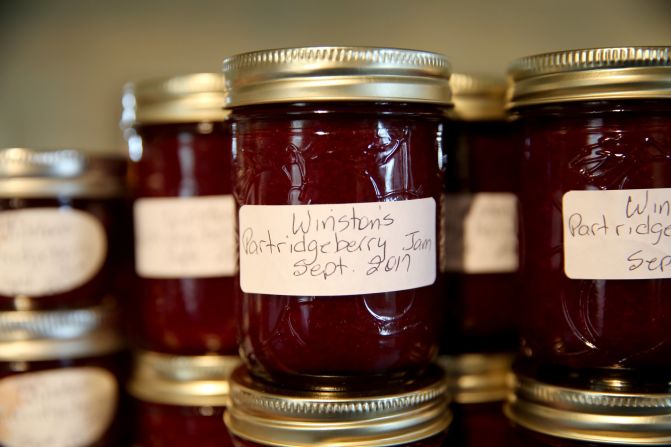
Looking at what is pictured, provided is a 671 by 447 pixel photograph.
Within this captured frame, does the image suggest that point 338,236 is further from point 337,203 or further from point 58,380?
point 58,380

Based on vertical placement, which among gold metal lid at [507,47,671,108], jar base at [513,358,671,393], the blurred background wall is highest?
the blurred background wall

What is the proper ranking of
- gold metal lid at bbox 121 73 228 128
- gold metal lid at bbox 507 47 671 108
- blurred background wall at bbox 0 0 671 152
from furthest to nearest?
blurred background wall at bbox 0 0 671 152
gold metal lid at bbox 121 73 228 128
gold metal lid at bbox 507 47 671 108

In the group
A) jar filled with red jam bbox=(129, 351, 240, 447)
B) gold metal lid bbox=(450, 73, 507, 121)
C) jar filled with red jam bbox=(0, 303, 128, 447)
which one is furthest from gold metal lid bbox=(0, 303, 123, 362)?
gold metal lid bbox=(450, 73, 507, 121)

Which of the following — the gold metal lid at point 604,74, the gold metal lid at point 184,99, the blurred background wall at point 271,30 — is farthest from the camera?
the blurred background wall at point 271,30

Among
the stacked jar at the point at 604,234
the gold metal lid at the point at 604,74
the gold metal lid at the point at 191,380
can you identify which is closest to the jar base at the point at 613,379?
the stacked jar at the point at 604,234

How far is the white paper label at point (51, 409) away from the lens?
950 millimetres

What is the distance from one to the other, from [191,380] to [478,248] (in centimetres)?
42

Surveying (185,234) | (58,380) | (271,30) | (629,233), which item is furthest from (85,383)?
(629,233)

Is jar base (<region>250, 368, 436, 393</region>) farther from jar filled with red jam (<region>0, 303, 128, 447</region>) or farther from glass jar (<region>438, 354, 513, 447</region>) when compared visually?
jar filled with red jam (<region>0, 303, 128, 447</region>)

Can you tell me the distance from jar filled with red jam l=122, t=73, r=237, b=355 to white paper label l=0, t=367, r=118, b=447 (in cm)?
16

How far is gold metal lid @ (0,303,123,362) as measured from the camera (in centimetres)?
97

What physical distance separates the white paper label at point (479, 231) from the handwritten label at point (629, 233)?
20 centimetres

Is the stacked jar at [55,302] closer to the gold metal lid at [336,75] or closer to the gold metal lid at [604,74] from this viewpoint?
the gold metal lid at [336,75]

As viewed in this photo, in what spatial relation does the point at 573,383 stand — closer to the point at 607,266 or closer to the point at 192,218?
the point at 607,266
